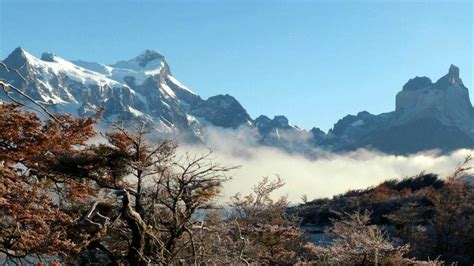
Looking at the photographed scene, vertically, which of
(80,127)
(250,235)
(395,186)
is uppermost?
(395,186)

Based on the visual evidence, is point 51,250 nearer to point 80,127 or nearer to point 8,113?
point 8,113

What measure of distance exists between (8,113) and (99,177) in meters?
4.76

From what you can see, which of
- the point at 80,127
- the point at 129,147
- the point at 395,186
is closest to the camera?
the point at 80,127

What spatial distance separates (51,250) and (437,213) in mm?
17672

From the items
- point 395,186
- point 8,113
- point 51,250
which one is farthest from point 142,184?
point 395,186

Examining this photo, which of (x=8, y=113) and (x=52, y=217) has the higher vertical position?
(x=8, y=113)

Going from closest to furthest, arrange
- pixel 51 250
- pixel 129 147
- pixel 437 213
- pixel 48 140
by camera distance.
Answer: pixel 51 250, pixel 48 140, pixel 129 147, pixel 437 213

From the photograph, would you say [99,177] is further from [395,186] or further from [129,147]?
[395,186]

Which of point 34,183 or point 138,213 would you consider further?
point 138,213

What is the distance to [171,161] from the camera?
14.1 m

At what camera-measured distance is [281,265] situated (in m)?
18.3

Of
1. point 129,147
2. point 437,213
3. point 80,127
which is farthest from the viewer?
point 437,213

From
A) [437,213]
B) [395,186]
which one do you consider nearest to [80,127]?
[437,213]

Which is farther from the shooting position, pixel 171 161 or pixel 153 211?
pixel 171 161
